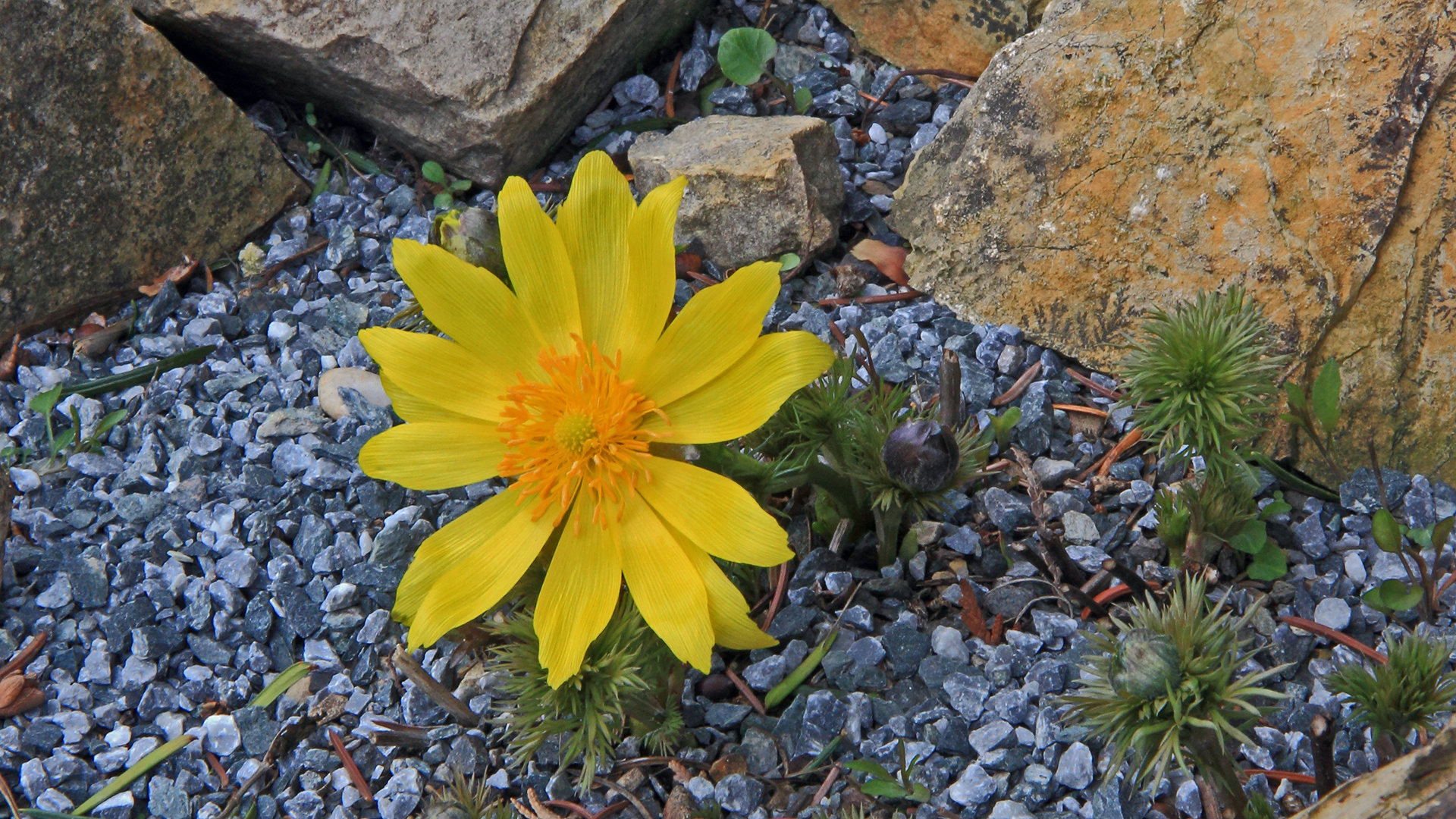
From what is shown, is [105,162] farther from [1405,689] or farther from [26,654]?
[1405,689]

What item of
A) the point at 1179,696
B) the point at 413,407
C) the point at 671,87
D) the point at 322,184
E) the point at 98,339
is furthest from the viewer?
the point at 671,87

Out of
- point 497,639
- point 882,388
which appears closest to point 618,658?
point 497,639

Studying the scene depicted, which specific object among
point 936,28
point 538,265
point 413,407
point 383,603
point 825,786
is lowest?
point 383,603

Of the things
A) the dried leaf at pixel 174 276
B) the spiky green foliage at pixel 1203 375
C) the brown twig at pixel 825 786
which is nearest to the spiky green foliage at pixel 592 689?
the brown twig at pixel 825 786

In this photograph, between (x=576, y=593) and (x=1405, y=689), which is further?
(x=576, y=593)

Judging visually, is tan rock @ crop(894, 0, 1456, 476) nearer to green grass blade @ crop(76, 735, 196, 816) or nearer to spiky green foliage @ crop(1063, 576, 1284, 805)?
spiky green foliage @ crop(1063, 576, 1284, 805)

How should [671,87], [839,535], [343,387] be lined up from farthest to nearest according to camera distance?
1. [671,87]
2. [343,387]
3. [839,535]

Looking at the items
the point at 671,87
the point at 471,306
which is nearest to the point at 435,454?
the point at 471,306
